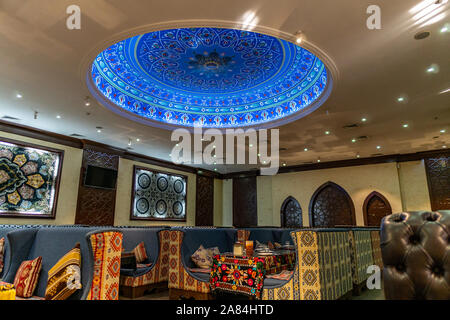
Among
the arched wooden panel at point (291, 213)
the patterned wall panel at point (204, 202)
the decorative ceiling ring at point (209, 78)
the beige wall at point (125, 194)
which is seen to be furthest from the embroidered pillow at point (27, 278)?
the arched wooden panel at point (291, 213)

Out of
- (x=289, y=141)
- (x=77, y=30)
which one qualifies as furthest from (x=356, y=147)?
(x=77, y=30)

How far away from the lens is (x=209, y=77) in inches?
249

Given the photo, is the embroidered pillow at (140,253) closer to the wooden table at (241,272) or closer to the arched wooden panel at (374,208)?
the wooden table at (241,272)

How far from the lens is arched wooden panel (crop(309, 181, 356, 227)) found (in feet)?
34.9

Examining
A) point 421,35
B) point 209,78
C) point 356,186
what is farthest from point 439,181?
point 209,78

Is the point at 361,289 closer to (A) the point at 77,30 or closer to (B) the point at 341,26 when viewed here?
(B) the point at 341,26

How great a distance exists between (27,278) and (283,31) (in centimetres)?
369

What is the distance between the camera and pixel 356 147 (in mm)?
8898

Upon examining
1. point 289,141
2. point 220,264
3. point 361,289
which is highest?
point 289,141

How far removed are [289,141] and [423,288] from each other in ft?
24.3

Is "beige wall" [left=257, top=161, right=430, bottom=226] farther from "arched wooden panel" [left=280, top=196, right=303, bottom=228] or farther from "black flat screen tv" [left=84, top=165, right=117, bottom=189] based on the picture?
"black flat screen tv" [left=84, top=165, right=117, bottom=189]

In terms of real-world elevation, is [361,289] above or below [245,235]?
below

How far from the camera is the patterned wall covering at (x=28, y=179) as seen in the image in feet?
21.5

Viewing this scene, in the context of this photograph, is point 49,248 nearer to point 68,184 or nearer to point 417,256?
point 417,256
